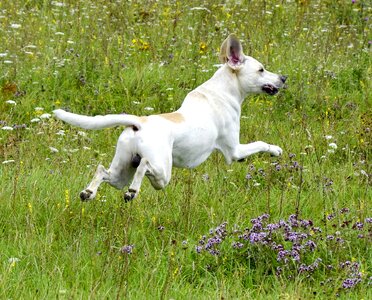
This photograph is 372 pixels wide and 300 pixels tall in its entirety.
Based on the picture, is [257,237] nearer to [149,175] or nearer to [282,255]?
[282,255]

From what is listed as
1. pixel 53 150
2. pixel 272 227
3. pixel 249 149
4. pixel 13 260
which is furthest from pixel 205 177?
pixel 13 260

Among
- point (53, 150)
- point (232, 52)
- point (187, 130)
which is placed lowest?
point (53, 150)

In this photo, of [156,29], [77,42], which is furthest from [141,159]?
[156,29]

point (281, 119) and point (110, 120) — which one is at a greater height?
point (110, 120)

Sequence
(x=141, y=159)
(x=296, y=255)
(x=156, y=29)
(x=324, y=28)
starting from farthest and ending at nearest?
(x=324, y=28) < (x=156, y=29) < (x=141, y=159) < (x=296, y=255)

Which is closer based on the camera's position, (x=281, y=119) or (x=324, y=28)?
(x=281, y=119)

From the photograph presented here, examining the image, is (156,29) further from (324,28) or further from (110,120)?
(110,120)

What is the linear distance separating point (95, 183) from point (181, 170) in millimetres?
1555

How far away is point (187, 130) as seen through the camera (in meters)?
5.34

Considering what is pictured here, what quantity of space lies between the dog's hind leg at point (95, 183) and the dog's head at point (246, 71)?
4.80 feet

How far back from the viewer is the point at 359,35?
398 inches

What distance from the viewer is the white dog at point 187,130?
4.94 meters

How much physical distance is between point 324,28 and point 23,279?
22.4 ft

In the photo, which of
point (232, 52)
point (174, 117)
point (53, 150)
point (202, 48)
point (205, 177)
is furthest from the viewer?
point (202, 48)
